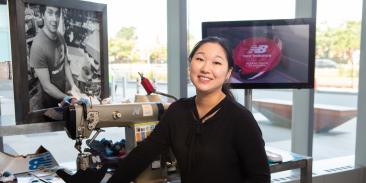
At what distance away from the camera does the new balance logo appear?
77.2 inches

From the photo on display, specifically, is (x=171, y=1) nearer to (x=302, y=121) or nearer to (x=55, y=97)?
(x=55, y=97)

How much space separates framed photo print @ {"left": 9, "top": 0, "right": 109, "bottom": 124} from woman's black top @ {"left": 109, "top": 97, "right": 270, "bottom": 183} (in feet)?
1.50

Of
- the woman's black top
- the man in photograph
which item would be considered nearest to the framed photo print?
the man in photograph

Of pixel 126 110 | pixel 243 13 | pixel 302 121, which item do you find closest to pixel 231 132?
pixel 126 110

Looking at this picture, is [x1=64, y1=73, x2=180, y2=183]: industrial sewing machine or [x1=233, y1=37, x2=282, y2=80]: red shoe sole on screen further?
[x1=233, y1=37, x2=282, y2=80]: red shoe sole on screen

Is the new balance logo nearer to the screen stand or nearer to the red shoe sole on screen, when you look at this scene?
the red shoe sole on screen

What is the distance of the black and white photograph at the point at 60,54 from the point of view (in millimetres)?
1407

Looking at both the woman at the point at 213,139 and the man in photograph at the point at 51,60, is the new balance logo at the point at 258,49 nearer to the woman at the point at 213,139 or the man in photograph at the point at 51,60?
the woman at the point at 213,139

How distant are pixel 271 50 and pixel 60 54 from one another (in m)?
1.14

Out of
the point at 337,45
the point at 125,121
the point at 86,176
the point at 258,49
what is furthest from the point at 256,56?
the point at 337,45

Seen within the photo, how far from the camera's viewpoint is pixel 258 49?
1.97m

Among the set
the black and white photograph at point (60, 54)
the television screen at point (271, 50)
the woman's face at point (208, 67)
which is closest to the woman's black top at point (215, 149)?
the woman's face at point (208, 67)

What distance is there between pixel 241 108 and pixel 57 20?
0.86 m

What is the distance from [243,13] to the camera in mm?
2486
